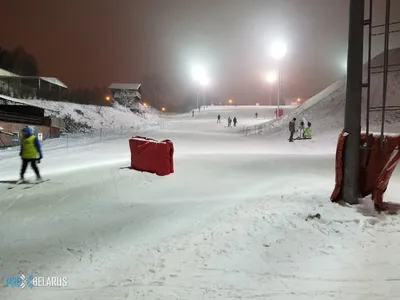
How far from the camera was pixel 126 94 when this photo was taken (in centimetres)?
7594

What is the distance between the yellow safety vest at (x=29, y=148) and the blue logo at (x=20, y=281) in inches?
256

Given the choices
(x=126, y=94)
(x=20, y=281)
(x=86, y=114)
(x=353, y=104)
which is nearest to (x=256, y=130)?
(x=86, y=114)

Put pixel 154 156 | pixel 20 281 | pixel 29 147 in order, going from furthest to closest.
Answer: pixel 154 156 → pixel 29 147 → pixel 20 281

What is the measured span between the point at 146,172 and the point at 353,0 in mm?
7509

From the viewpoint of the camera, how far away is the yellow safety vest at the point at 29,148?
10422 mm

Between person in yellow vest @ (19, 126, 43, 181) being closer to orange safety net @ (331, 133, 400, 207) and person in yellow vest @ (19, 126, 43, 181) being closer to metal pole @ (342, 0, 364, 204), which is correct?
orange safety net @ (331, 133, 400, 207)

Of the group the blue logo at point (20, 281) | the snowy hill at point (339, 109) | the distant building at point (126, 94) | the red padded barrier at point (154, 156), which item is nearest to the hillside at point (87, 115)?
the snowy hill at point (339, 109)

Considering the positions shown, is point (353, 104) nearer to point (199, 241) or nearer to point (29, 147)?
point (199, 241)

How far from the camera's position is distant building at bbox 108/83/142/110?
74.4 meters

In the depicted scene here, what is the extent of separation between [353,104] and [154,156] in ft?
21.1

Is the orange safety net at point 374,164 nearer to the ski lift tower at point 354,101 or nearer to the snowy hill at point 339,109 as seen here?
the ski lift tower at point 354,101

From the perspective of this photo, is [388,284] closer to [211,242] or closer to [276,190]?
[211,242]

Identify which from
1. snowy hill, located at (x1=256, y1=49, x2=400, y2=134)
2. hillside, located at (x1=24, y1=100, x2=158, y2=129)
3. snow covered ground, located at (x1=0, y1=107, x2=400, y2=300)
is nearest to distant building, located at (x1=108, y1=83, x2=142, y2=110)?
hillside, located at (x1=24, y1=100, x2=158, y2=129)

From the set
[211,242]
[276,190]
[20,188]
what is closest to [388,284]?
[211,242]
